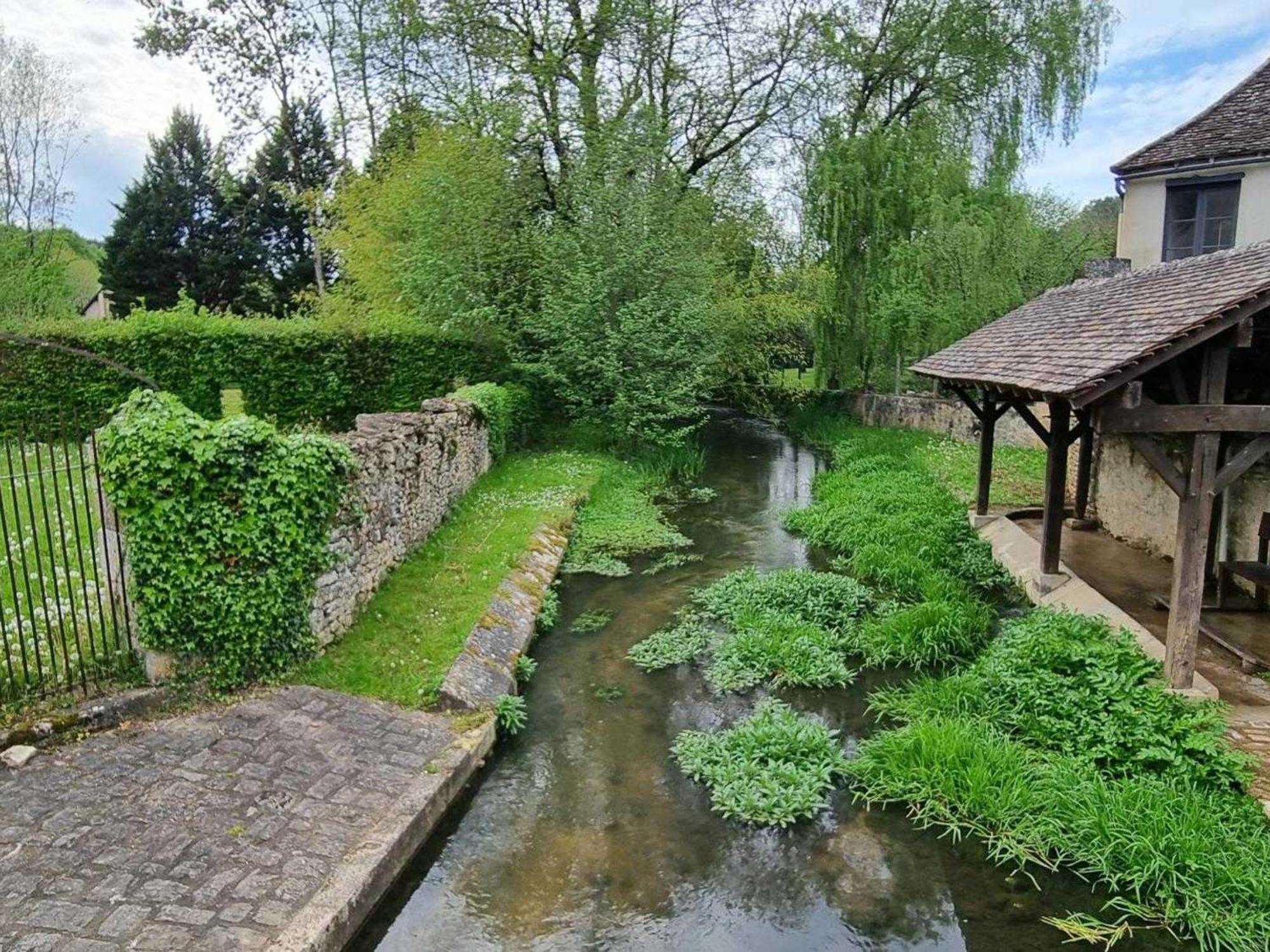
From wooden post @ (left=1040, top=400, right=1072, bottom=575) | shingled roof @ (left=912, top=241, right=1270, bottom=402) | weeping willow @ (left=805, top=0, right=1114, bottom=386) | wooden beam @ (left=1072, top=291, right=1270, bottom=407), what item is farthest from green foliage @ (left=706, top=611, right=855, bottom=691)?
weeping willow @ (left=805, top=0, right=1114, bottom=386)

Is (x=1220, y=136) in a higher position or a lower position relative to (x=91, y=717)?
higher

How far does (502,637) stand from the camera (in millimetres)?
8672

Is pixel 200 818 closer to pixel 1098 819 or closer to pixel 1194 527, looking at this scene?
Result: pixel 1098 819

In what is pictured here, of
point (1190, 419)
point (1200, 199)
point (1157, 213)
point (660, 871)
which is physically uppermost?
point (1200, 199)

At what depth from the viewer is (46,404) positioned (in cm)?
1678

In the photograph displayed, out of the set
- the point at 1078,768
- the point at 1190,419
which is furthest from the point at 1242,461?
the point at 1078,768

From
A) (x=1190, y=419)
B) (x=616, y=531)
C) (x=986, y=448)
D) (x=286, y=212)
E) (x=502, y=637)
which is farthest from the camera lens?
(x=286, y=212)

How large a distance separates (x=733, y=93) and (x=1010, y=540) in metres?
17.8

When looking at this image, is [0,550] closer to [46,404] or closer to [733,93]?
[46,404]

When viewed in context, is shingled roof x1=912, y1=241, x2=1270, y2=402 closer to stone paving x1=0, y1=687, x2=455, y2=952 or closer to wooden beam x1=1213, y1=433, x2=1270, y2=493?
wooden beam x1=1213, y1=433, x2=1270, y2=493

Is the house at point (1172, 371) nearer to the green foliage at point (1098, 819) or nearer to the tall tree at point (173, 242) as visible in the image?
the green foliage at point (1098, 819)

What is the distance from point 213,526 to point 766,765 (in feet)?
15.8

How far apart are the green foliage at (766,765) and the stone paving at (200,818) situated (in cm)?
211

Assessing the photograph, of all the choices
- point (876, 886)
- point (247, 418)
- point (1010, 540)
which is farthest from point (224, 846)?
point (1010, 540)
